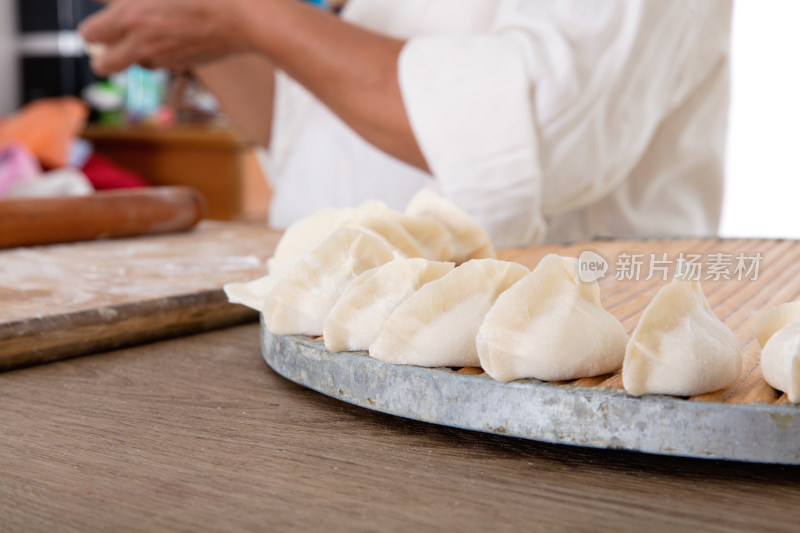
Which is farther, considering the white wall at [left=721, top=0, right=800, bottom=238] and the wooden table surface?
the white wall at [left=721, top=0, right=800, bottom=238]

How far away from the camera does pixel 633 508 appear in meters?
0.36

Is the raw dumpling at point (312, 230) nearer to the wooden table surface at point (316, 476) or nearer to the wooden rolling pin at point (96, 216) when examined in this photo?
the wooden table surface at point (316, 476)

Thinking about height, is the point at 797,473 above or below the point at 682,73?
below

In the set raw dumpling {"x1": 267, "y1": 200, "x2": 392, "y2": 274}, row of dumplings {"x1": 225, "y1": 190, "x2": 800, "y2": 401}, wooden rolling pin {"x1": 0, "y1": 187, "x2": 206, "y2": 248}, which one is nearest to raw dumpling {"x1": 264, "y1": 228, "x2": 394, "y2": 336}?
row of dumplings {"x1": 225, "y1": 190, "x2": 800, "y2": 401}

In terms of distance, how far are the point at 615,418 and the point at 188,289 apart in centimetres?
49

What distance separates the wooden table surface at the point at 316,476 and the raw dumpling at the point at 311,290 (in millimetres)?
51

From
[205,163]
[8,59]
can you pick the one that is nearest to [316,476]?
[205,163]

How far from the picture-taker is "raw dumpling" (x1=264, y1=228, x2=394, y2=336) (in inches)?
20.8

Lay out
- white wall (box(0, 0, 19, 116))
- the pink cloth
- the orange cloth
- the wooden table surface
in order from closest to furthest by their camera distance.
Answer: the wooden table surface
the pink cloth
the orange cloth
white wall (box(0, 0, 19, 116))

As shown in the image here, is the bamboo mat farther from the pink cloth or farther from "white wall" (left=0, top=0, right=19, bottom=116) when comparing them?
"white wall" (left=0, top=0, right=19, bottom=116)

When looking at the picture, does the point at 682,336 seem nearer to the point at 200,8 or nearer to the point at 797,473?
the point at 797,473

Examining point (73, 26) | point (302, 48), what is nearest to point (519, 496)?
point (302, 48)

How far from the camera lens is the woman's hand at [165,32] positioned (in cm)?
112

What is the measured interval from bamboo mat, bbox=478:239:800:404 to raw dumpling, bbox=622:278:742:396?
1 centimetres
